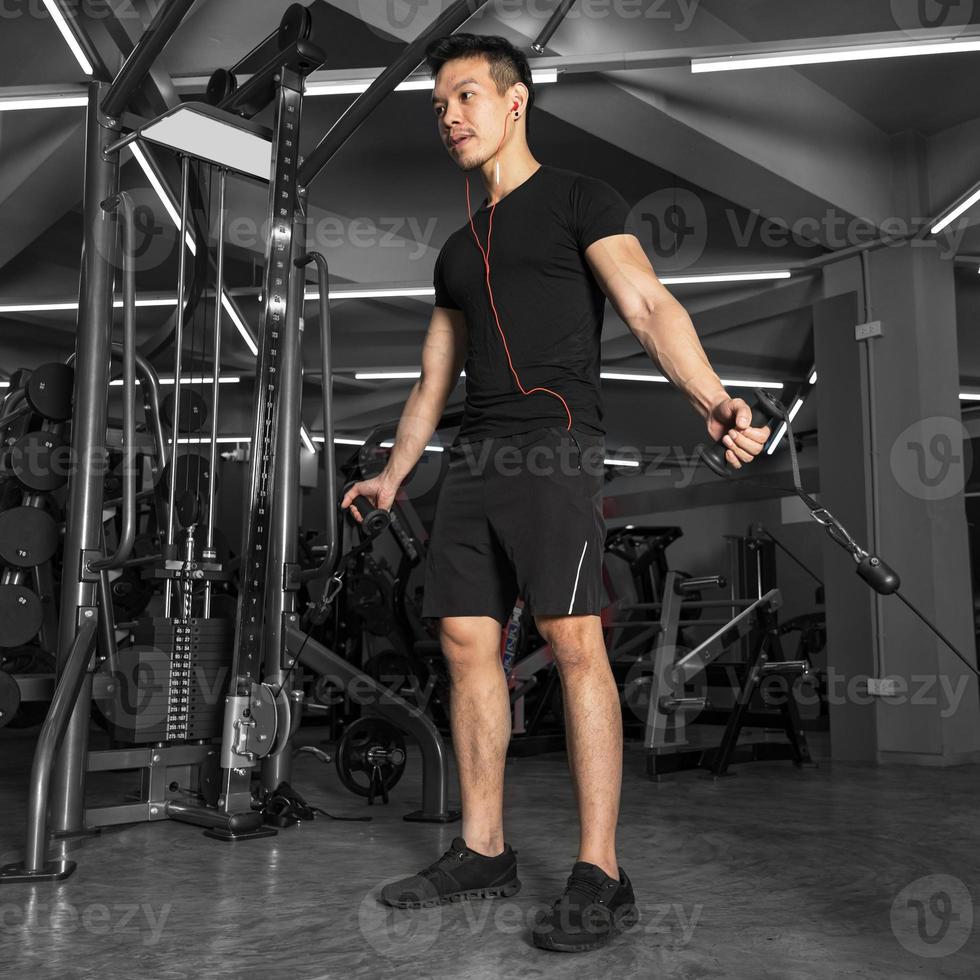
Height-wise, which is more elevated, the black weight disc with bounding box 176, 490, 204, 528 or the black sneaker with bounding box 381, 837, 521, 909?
the black weight disc with bounding box 176, 490, 204, 528

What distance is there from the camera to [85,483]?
105 inches

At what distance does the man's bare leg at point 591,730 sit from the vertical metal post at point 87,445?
1.38 meters

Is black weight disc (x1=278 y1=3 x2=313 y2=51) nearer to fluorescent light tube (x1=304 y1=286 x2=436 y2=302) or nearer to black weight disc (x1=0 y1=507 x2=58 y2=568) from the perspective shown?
black weight disc (x1=0 y1=507 x2=58 y2=568)

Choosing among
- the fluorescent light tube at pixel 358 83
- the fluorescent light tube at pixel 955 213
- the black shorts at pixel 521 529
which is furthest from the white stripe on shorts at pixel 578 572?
the fluorescent light tube at pixel 955 213

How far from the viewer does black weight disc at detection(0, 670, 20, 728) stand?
2.59 m

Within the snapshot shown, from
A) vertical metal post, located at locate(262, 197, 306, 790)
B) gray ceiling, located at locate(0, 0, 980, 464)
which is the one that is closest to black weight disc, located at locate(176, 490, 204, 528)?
vertical metal post, located at locate(262, 197, 306, 790)

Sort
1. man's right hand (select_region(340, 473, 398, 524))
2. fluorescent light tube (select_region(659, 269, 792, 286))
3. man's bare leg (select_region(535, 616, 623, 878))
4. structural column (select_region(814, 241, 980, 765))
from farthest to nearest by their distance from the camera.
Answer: fluorescent light tube (select_region(659, 269, 792, 286)) → structural column (select_region(814, 241, 980, 765)) → man's right hand (select_region(340, 473, 398, 524)) → man's bare leg (select_region(535, 616, 623, 878))

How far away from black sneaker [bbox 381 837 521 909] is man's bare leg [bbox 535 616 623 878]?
0.23 metres

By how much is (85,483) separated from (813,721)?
18.1ft

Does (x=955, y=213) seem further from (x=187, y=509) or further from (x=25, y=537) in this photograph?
(x=25, y=537)

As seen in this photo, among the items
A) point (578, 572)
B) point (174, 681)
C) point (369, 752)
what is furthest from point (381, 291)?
point (578, 572)

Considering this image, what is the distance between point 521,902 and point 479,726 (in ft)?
1.10

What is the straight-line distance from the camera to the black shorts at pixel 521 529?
177cm

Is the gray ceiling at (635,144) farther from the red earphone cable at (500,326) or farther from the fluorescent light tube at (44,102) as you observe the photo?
the red earphone cable at (500,326)
